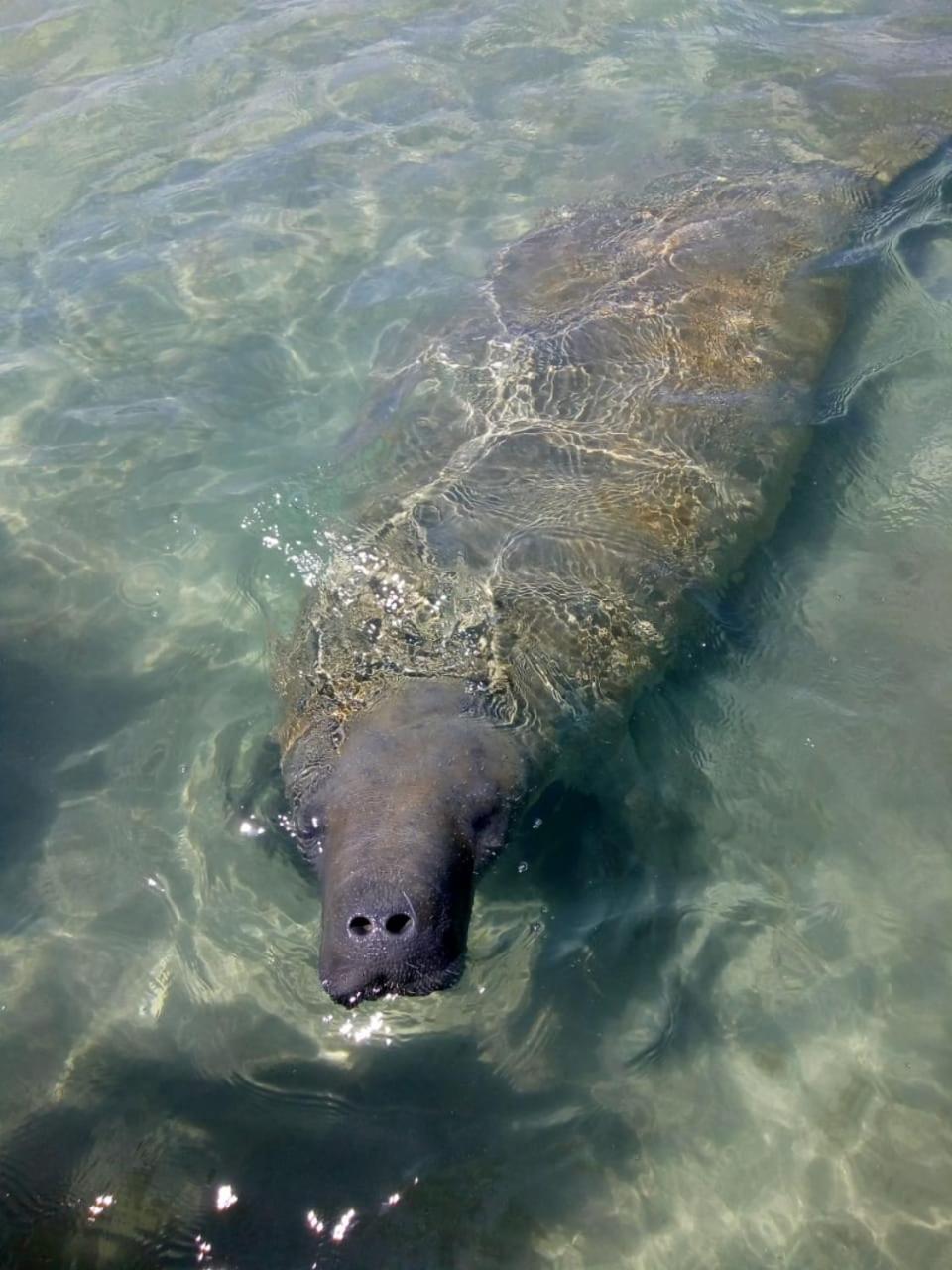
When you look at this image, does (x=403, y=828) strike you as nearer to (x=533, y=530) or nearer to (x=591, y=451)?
(x=533, y=530)

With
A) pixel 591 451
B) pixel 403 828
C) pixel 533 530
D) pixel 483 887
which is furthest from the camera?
pixel 591 451

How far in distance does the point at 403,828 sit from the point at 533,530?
2112 mm

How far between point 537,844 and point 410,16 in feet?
36.2

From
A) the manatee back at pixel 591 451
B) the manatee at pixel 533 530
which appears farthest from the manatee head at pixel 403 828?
the manatee back at pixel 591 451

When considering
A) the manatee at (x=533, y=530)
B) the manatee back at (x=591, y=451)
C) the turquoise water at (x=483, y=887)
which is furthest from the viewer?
the manatee back at (x=591, y=451)

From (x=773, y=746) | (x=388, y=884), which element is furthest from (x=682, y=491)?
(x=388, y=884)

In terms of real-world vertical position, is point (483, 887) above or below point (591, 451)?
below

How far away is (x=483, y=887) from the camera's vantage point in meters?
4.86

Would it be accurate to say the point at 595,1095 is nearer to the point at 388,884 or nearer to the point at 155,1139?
the point at 388,884

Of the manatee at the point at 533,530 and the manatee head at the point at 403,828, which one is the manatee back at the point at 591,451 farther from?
the manatee head at the point at 403,828

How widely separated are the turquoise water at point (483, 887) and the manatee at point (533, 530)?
38 cm

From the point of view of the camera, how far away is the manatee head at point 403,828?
3.85 meters

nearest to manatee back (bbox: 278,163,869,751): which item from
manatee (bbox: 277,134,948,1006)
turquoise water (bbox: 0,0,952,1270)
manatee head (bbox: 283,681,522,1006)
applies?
manatee (bbox: 277,134,948,1006)

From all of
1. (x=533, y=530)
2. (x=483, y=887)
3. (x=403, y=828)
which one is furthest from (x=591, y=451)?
(x=403, y=828)
